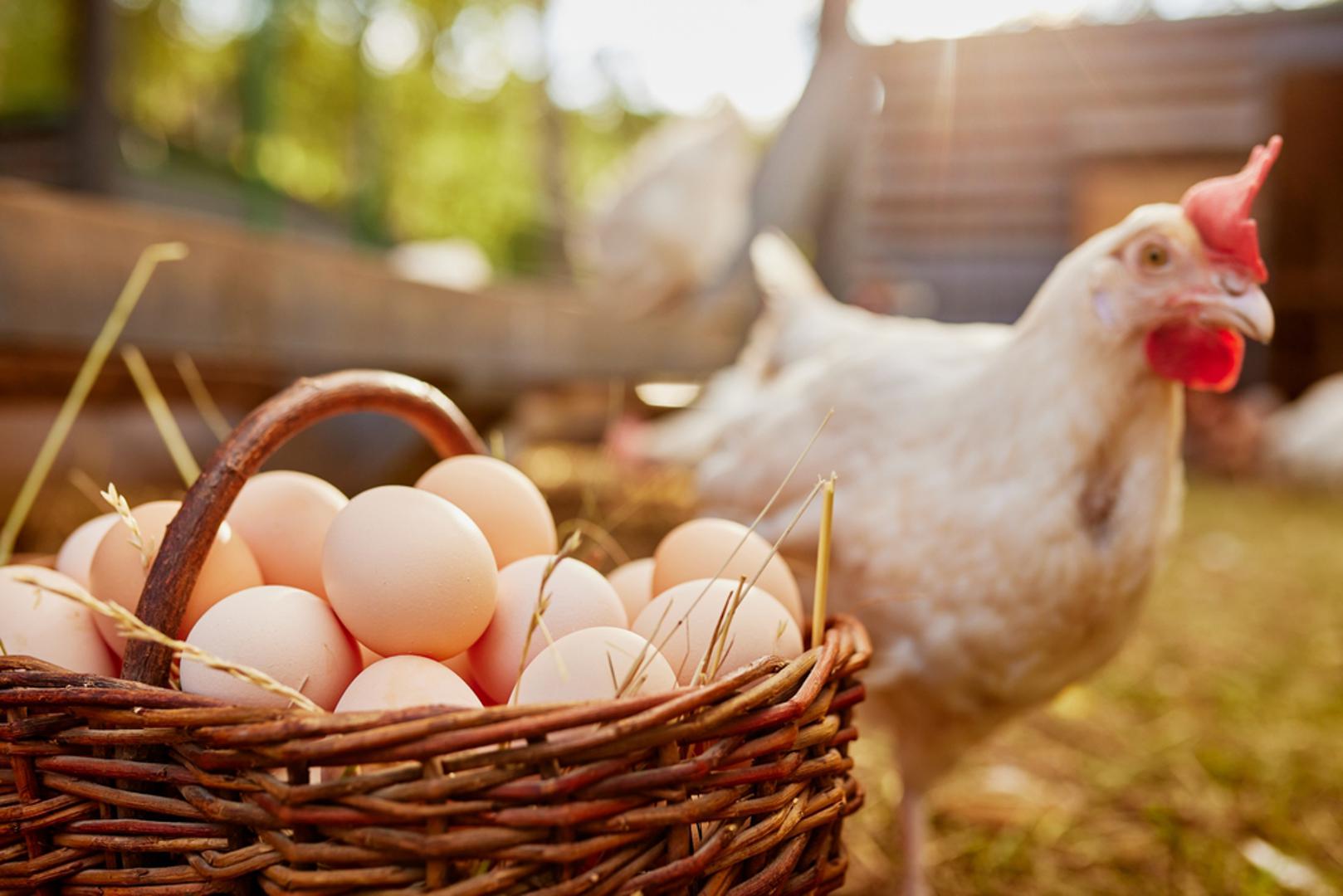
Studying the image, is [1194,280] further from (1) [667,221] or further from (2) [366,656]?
(1) [667,221]

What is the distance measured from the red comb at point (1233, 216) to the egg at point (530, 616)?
2.24 feet

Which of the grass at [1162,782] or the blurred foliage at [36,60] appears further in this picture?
the blurred foliage at [36,60]

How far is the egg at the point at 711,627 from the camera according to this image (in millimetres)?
738

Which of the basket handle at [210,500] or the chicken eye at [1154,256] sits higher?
the chicken eye at [1154,256]

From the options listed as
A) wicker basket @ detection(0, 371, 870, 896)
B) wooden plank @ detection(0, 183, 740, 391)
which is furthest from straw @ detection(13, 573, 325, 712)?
wooden plank @ detection(0, 183, 740, 391)

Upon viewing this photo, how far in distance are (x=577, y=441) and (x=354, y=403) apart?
3902 mm

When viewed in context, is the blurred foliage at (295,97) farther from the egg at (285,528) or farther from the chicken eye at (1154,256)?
the chicken eye at (1154,256)

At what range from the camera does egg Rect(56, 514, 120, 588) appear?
2.83 feet

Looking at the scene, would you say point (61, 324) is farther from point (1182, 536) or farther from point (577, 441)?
point (1182, 536)

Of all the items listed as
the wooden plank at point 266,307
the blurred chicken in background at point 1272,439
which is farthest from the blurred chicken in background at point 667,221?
the blurred chicken in background at point 1272,439

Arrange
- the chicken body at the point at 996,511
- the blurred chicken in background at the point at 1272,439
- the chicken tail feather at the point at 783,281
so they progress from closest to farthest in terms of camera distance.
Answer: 1. the chicken body at the point at 996,511
2. the chicken tail feather at the point at 783,281
3. the blurred chicken in background at the point at 1272,439

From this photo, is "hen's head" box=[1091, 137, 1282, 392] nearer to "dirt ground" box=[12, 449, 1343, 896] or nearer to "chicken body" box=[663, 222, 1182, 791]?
"chicken body" box=[663, 222, 1182, 791]

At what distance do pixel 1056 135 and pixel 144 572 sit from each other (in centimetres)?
674

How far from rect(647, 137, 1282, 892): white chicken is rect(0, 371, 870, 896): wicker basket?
12.4 inches
